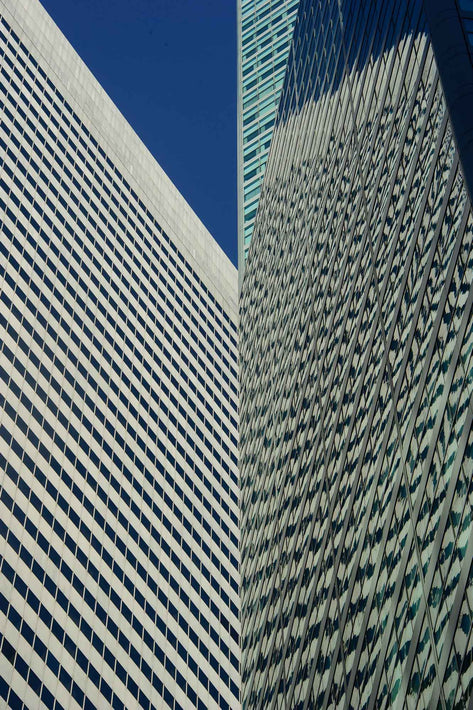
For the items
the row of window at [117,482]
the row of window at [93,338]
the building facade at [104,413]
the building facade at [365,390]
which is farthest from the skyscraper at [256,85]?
the row of window at [117,482]

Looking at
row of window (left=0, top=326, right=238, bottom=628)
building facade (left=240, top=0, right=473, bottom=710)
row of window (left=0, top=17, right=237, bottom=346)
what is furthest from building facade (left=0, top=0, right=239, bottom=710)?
building facade (left=240, top=0, right=473, bottom=710)

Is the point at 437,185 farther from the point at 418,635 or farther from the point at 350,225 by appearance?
the point at 418,635

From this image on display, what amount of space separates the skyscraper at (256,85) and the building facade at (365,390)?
744 inches

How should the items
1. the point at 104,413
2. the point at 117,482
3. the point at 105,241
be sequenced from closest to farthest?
1. the point at 117,482
2. the point at 104,413
3. the point at 105,241

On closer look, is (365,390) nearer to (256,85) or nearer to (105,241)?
(105,241)

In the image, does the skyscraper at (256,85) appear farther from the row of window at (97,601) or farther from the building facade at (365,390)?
the row of window at (97,601)

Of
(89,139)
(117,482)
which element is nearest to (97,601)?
(117,482)

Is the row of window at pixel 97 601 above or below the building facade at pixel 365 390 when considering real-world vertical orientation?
below

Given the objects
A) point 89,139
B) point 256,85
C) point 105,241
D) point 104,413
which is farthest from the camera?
point 256,85

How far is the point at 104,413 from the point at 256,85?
5624 centimetres

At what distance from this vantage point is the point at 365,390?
68.5 m

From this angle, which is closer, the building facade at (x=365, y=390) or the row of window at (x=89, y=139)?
the building facade at (x=365, y=390)

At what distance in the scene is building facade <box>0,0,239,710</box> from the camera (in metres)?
90.1

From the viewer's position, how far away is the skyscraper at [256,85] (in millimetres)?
128000
